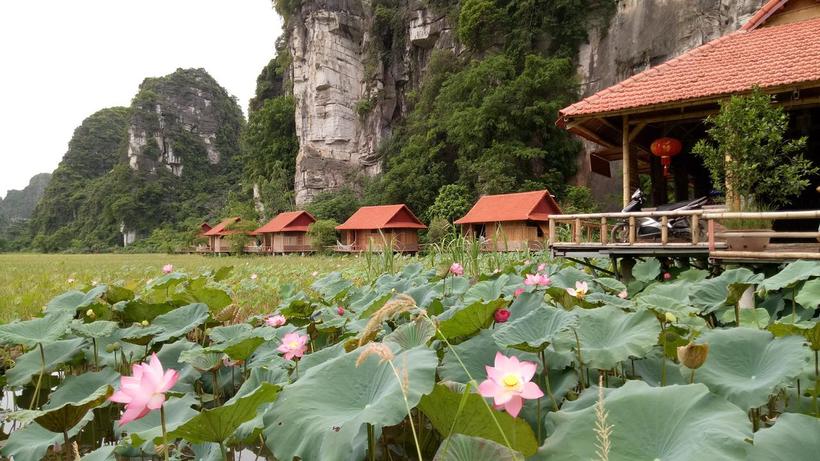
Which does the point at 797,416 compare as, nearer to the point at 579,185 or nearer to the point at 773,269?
the point at 773,269

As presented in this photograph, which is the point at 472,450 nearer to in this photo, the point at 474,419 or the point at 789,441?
the point at 474,419

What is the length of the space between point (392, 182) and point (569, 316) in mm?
34795

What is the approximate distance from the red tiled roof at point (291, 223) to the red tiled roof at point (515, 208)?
48.5ft

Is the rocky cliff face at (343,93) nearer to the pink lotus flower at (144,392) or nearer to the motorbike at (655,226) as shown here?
the motorbike at (655,226)

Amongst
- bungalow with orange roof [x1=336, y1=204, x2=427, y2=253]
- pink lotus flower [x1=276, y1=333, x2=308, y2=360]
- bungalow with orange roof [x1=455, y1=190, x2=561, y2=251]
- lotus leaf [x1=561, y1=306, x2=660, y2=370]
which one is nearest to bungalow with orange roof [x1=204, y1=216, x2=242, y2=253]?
bungalow with orange roof [x1=336, y1=204, x2=427, y2=253]

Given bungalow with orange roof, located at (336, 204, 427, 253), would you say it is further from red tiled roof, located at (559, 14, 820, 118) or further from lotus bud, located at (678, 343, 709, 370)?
lotus bud, located at (678, 343, 709, 370)

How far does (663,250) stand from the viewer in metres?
5.77

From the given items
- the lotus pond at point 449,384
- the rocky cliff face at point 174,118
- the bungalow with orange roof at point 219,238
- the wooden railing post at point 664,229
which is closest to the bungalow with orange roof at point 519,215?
the wooden railing post at point 664,229

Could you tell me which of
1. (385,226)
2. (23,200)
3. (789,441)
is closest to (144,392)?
(789,441)

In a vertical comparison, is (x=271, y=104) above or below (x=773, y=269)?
above

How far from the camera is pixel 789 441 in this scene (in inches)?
33.1

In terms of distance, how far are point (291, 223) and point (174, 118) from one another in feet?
194

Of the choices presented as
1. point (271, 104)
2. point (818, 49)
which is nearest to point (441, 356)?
point (818, 49)

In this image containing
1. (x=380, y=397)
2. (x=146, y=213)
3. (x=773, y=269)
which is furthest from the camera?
(x=146, y=213)
